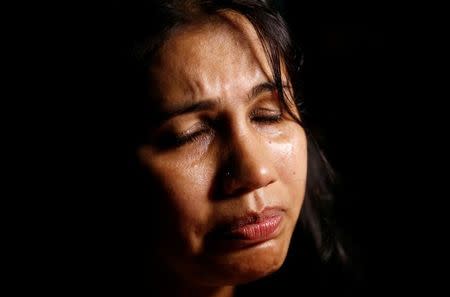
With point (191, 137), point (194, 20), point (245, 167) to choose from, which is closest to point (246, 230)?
point (245, 167)

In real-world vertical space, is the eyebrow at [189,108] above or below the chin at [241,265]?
above

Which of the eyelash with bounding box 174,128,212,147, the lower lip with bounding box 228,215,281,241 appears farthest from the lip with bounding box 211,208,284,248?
the eyelash with bounding box 174,128,212,147

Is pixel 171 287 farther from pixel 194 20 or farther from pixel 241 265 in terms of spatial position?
pixel 194 20

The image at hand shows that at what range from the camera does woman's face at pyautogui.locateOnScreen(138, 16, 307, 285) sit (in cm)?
97

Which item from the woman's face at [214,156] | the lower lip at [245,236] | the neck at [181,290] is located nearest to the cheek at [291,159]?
the woman's face at [214,156]

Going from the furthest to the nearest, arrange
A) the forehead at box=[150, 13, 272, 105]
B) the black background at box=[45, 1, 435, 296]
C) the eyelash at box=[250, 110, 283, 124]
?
the black background at box=[45, 1, 435, 296], the eyelash at box=[250, 110, 283, 124], the forehead at box=[150, 13, 272, 105]

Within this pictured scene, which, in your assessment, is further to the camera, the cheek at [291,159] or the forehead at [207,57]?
the cheek at [291,159]

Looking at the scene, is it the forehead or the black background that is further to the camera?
the black background

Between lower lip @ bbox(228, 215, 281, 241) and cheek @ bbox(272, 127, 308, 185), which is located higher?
cheek @ bbox(272, 127, 308, 185)

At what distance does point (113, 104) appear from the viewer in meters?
1.03

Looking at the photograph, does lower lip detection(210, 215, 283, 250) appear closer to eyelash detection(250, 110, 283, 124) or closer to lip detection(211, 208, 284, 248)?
lip detection(211, 208, 284, 248)

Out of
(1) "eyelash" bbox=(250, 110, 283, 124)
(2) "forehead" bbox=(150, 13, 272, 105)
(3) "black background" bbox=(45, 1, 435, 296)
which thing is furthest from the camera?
(3) "black background" bbox=(45, 1, 435, 296)

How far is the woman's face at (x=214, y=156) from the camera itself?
97cm

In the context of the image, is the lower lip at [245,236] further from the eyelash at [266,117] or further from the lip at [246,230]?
the eyelash at [266,117]
